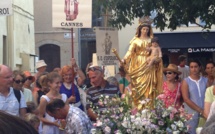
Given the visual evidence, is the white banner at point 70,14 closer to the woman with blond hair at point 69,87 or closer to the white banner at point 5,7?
the white banner at point 5,7

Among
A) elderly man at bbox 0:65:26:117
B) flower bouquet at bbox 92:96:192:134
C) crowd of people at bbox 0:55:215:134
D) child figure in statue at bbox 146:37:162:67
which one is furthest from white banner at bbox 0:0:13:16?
flower bouquet at bbox 92:96:192:134

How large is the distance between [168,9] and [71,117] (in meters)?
7.95

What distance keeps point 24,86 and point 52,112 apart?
3.66 metres

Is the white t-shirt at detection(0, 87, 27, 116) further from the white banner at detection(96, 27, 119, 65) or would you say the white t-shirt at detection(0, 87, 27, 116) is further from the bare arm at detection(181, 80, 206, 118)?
the white banner at detection(96, 27, 119, 65)

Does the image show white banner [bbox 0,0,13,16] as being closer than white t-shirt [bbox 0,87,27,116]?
No

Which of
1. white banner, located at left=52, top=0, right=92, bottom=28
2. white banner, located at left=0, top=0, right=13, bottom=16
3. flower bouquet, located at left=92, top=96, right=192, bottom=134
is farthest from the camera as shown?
white banner, located at left=52, top=0, right=92, bottom=28

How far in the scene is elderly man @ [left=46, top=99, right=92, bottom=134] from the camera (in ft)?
22.4

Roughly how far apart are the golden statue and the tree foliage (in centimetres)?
438

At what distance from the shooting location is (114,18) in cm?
1520

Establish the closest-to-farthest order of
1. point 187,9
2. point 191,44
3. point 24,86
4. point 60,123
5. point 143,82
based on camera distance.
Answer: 1. point 60,123
2. point 143,82
3. point 24,86
4. point 187,9
5. point 191,44

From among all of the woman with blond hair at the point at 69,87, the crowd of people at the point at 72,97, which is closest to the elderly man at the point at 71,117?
the crowd of people at the point at 72,97

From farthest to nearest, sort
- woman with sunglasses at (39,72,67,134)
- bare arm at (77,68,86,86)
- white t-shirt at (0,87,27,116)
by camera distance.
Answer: bare arm at (77,68,86,86)
woman with sunglasses at (39,72,67,134)
white t-shirt at (0,87,27,116)

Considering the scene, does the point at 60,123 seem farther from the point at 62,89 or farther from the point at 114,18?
the point at 114,18

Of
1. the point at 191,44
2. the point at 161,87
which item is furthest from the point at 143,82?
the point at 191,44
